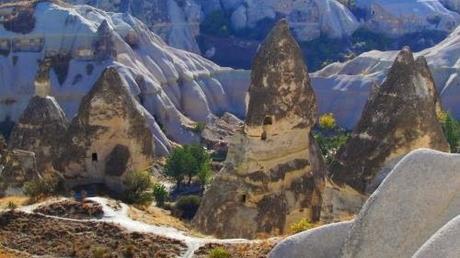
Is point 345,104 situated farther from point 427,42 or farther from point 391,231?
point 391,231

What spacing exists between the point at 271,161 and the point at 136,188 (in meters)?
3.41

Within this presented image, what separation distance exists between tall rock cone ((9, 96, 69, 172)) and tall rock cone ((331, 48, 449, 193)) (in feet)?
30.8


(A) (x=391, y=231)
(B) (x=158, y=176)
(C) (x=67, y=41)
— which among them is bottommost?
(B) (x=158, y=176)

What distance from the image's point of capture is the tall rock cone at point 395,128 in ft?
60.6

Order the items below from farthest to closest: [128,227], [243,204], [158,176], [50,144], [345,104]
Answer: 1. [345,104]
2. [158,176]
3. [50,144]
4. [243,204]
5. [128,227]

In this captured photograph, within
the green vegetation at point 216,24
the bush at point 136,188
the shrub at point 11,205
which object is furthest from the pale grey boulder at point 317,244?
the green vegetation at point 216,24

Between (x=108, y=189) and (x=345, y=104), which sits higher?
(x=108, y=189)

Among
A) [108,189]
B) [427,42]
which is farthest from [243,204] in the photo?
[427,42]

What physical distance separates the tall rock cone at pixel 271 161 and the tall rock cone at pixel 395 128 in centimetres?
219

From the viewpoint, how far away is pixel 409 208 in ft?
31.6

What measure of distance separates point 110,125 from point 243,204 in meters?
4.03

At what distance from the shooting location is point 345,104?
7062cm

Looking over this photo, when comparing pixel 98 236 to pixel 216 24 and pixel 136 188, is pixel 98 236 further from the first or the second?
pixel 216 24

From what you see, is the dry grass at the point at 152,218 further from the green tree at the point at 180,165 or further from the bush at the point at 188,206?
the green tree at the point at 180,165
